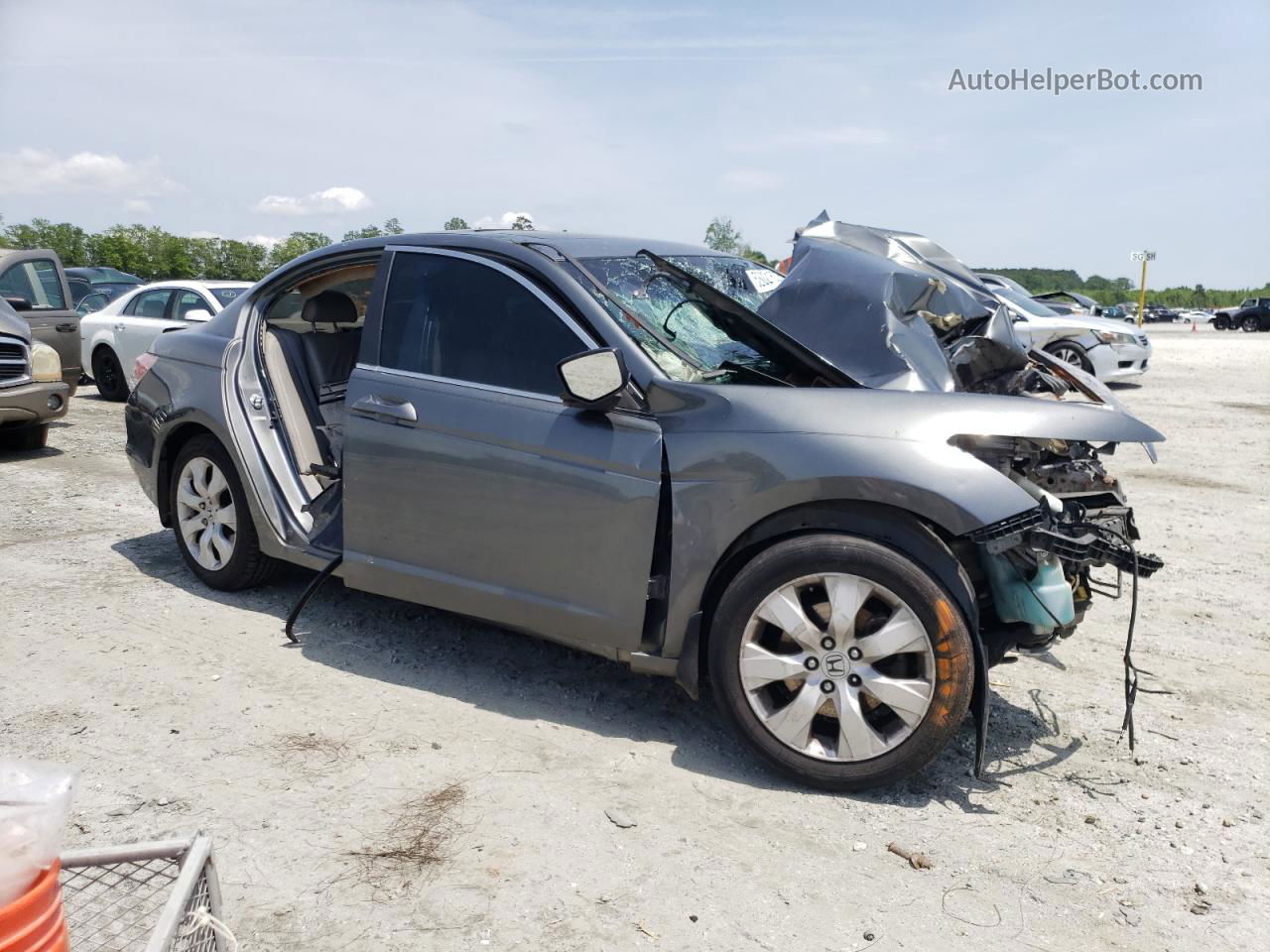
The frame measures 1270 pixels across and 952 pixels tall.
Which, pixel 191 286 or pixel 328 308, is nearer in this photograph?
pixel 328 308

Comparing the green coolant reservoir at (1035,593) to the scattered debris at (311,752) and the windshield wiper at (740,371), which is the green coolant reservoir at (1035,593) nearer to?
the windshield wiper at (740,371)

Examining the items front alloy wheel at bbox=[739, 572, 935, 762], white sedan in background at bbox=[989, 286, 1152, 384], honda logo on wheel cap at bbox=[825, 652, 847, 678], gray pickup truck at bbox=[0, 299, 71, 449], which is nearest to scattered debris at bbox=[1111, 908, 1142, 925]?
front alloy wheel at bbox=[739, 572, 935, 762]

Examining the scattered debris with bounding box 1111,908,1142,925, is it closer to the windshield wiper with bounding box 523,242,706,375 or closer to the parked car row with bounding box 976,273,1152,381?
the windshield wiper with bounding box 523,242,706,375

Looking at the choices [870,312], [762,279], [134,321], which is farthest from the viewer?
[134,321]

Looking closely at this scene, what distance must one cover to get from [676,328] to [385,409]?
1222 mm

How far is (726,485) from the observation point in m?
3.55

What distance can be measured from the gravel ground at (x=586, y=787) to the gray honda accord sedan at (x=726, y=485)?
1.13 feet

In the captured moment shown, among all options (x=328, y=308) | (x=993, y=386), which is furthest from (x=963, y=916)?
(x=328, y=308)

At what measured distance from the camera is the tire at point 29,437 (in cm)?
955

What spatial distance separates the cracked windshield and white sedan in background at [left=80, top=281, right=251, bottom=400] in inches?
361

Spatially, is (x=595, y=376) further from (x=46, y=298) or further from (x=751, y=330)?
(x=46, y=298)

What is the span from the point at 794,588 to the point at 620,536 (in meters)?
0.65

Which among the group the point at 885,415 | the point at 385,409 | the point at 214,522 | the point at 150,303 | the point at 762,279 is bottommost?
the point at 214,522

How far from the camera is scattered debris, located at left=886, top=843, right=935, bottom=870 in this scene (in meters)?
3.08
